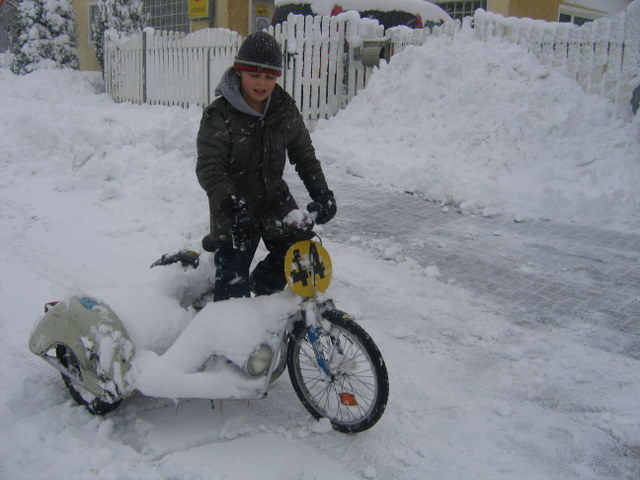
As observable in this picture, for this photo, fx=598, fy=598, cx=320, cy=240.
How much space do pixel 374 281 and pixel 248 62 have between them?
2.69m

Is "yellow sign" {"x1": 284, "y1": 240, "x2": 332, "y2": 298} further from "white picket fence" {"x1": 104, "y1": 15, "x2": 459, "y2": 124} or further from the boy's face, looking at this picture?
"white picket fence" {"x1": 104, "y1": 15, "x2": 459, "y2": 124}

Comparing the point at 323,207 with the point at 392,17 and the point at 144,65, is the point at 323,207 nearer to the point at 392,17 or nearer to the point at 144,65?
the point at 392,17

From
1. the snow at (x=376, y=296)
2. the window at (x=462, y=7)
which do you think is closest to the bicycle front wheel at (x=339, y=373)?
the snow at (x=376, y=296)

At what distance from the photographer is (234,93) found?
10.6 feet

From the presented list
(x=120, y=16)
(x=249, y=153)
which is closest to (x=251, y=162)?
(x=249, y=153)

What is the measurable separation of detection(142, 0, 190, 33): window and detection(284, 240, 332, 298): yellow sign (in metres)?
21.1

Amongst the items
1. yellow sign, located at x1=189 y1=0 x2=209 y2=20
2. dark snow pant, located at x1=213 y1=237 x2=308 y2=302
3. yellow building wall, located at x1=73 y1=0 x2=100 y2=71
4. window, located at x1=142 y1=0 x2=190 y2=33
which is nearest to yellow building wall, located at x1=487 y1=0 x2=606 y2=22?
yellow sign, located at x1=189 y1=0 x2=209 y2=20

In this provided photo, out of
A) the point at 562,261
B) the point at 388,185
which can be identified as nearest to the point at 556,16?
the point at 388,185

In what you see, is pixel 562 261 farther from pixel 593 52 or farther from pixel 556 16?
pixel 556 16

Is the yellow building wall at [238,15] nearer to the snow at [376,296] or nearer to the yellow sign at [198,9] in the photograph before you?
the yellow sign at [198,9]

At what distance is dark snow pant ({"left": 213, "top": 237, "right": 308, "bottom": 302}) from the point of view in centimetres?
350

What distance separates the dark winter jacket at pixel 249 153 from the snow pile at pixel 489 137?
14.2ft

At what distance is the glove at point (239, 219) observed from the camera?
2885 millimetres

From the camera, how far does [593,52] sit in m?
8.70
